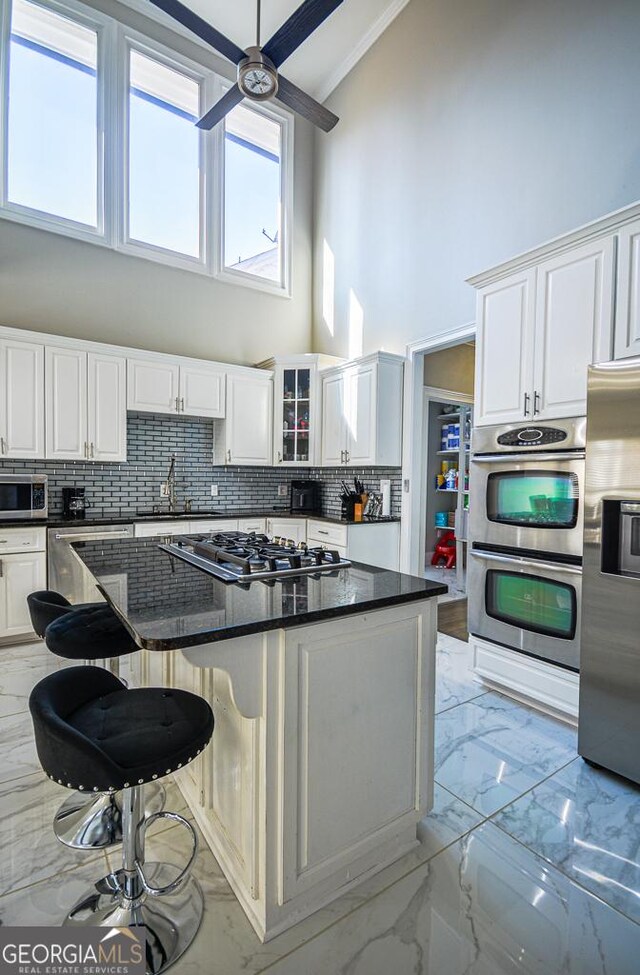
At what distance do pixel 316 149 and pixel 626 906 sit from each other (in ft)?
22.4

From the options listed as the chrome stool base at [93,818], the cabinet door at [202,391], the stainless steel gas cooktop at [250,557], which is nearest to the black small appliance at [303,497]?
the cabinet door at [202,391]

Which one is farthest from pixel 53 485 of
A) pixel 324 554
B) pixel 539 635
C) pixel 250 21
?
pixel 250 21

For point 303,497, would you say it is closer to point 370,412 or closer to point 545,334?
point 370,412

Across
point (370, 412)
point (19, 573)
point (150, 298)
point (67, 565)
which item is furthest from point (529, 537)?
point (150, 298)

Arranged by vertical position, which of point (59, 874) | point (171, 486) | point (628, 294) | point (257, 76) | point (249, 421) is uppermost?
point (257, 76)

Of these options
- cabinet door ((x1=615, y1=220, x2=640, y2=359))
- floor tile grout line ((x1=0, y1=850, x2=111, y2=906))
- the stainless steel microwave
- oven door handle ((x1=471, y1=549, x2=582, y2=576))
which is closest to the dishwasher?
the stainless steel microwave

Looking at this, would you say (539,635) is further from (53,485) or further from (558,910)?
(53,485)

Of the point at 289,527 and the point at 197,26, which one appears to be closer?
the point at 197,26

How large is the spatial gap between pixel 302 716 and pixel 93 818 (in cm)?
110

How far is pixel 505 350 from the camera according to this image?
2760 mm

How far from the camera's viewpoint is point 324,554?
6.55ft

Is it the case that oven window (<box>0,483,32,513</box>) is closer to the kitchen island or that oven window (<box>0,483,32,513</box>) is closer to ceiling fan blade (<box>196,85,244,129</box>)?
the kitchen island

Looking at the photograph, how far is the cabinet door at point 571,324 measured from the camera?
2.31 m

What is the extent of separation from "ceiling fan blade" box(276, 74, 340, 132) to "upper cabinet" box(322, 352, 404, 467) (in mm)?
1706
